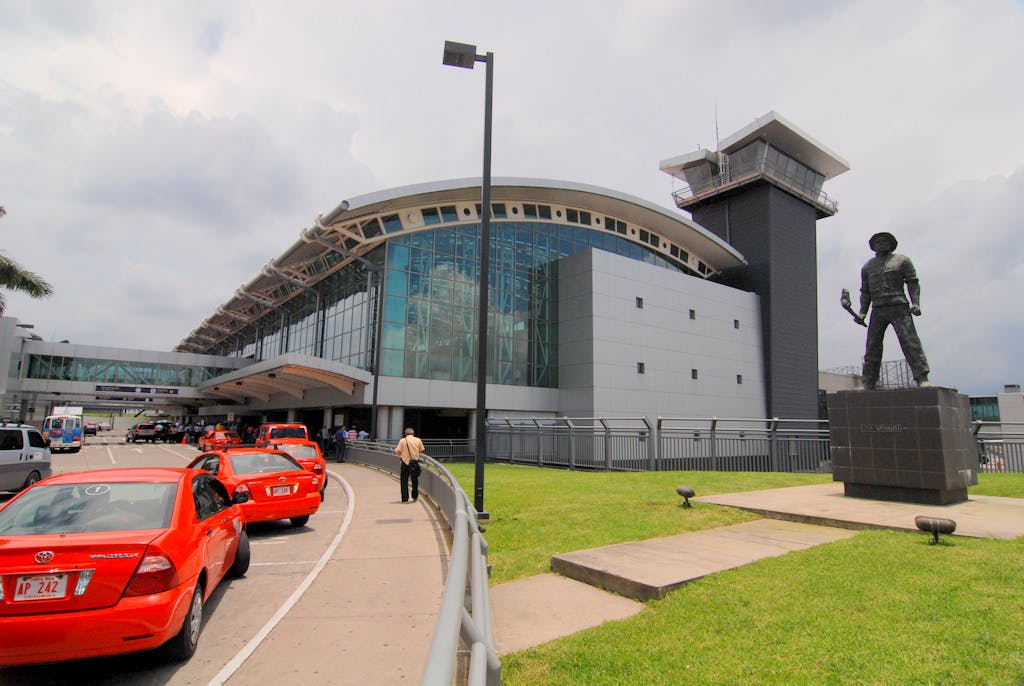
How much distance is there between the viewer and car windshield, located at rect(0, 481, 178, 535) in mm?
5039

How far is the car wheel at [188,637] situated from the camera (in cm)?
495

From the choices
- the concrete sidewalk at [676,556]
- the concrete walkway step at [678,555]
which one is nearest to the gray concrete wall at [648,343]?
the concrete sidewalk at [676,556]

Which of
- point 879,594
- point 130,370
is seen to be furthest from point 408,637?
point 130,370

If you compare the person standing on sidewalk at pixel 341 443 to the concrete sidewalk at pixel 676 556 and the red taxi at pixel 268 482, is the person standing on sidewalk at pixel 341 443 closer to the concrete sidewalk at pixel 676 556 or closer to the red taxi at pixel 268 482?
the red taxi at pixel 268 482

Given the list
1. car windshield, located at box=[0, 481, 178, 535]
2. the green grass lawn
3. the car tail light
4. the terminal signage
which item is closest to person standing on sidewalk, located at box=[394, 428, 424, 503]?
the green grass lawn

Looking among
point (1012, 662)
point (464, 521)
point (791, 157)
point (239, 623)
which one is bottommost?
point (239, 623)

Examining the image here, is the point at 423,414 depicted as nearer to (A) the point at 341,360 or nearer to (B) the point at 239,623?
(A) the point at 341,360

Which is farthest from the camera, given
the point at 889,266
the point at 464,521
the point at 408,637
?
the point at 889,266

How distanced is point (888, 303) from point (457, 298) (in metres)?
26.0

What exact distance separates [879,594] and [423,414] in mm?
34326

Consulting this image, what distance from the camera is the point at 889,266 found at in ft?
40.3

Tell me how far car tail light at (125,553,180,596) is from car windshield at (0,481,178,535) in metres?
0.59

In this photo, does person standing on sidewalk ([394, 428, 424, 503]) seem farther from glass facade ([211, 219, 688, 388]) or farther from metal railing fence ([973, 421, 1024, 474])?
glass facade ([211, 219, 688, 388])

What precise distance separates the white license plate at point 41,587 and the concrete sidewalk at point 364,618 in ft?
4.82
